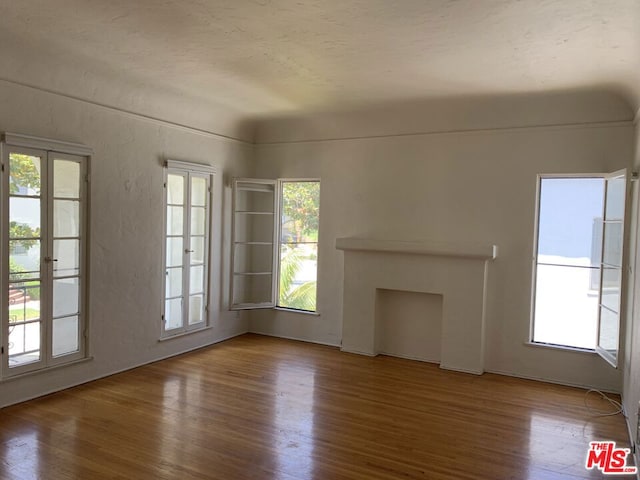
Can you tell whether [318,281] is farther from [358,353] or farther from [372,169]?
[372,169]

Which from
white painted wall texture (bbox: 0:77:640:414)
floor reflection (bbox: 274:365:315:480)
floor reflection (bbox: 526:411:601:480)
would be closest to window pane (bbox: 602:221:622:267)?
white painted wall texture (bbox: 0:77:640:414)

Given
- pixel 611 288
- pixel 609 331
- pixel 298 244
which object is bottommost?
pixel 609 331

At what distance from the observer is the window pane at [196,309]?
6152 mm

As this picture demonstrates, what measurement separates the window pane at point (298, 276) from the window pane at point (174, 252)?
5.31 ft

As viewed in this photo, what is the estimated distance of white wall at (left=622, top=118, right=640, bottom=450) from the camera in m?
3.73

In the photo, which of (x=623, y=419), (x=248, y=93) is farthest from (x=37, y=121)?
(x=623, y=419)

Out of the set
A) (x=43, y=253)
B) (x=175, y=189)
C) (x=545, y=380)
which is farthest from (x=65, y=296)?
(x=545, y=380)

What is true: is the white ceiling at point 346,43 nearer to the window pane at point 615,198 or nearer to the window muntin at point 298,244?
the window pane at point 615,198

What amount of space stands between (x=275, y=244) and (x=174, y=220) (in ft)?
5.30

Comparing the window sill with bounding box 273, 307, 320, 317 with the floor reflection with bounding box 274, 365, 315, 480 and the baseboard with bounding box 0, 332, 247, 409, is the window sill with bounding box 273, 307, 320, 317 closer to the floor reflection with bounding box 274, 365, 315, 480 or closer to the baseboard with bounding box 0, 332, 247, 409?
the baseboard with bounding box 0, 332, 247, 409

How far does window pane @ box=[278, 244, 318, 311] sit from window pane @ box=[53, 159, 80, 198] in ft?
10.0

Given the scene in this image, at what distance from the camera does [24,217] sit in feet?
13.8

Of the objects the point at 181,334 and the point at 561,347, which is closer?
the point at 561,347

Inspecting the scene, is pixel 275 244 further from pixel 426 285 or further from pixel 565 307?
pixel 565 307
